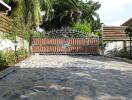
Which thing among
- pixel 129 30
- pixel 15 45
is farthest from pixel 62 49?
pixel 15 45

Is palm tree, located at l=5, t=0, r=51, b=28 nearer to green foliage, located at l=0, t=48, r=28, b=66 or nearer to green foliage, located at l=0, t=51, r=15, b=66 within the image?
green foliage, located at l=0, t=48, r=28, b=66

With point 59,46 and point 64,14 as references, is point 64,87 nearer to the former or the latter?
point 59,46

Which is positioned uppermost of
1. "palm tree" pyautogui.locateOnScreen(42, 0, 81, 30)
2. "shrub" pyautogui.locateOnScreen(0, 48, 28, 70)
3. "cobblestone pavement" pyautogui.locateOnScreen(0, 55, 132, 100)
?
"palm tree" pyautogui.locateOnScreen(42, 0, 81, 30)

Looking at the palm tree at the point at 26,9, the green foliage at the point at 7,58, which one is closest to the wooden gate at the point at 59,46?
the palm tree at the point at 26,9

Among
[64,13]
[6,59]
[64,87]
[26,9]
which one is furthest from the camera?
[64,13]

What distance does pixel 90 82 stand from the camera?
12.4m

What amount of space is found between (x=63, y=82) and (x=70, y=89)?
61.5 inches

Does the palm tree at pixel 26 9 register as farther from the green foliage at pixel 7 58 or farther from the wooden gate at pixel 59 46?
the green foliage at pixel 7 58

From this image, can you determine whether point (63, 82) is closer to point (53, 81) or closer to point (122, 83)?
point (53, 81)

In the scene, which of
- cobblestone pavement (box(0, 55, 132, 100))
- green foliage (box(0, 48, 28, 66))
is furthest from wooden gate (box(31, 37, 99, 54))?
cobblestone pavement (box(0, 55, 132, 100))

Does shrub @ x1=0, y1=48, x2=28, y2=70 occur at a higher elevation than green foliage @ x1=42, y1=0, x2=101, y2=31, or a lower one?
lower

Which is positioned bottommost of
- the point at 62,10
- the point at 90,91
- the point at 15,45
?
the point at 90,91

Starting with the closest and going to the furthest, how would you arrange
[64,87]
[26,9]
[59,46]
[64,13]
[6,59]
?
[64,87] → [6,59] → [26,9] → [59,46] → [64,13]

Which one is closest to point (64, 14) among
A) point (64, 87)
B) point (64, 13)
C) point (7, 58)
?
point (64, 13)
